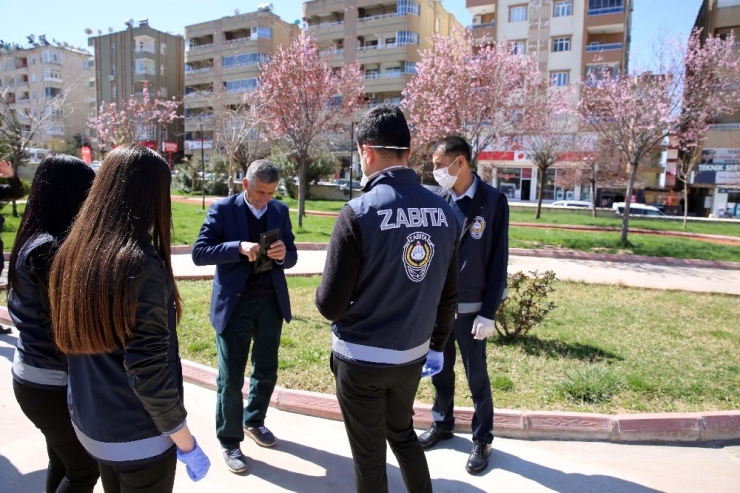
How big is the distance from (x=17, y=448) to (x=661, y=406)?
4612 mm

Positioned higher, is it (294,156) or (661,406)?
(294,156)

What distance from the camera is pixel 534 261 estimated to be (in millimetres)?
12172

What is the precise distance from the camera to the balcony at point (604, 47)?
3983 cm

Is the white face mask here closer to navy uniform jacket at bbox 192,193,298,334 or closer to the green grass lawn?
navy uniform jacket at bbox 192,193,298,334

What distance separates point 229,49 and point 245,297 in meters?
56.3

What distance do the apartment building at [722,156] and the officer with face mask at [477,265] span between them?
3862 centimetres

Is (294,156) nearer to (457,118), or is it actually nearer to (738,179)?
(457,118)

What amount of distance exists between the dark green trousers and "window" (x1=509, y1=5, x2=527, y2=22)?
45.4m

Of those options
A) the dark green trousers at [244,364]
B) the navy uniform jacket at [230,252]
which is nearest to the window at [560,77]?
the navy uniform jacket at [230,252]

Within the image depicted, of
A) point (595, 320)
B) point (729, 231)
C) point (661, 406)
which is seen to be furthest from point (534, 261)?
point (729, 231)

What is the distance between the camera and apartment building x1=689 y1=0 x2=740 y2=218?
34.8m

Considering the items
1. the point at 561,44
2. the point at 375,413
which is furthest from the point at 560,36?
the point at 375,413

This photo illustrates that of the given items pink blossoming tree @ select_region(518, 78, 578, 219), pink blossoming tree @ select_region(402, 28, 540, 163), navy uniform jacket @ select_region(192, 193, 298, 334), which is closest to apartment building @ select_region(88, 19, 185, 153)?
pink blossoming tree @ select_region(518, 78, 578, 219)

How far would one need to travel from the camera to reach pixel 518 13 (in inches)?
1678
